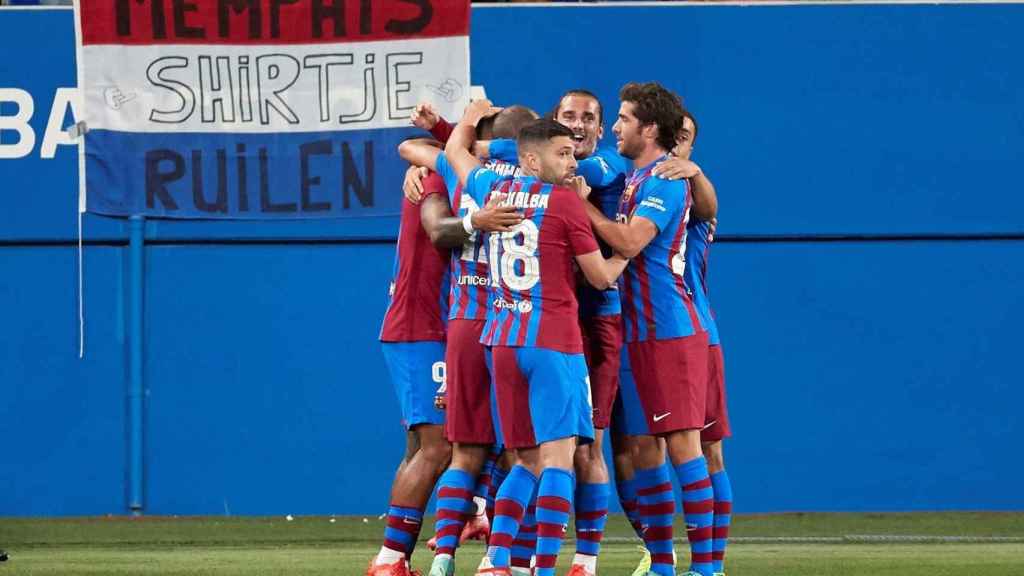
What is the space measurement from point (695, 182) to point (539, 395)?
1267 millimetres

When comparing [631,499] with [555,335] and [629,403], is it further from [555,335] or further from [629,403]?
[555,335]

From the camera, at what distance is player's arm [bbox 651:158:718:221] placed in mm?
6781

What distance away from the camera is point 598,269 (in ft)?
20.8

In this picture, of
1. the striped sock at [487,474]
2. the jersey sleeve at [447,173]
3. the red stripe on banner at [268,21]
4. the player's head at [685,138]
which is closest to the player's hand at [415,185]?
the jersey sleeve at [447,173]

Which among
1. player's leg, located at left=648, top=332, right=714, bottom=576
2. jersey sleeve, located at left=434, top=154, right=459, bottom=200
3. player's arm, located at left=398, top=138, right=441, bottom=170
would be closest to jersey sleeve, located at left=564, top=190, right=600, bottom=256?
jersey sleeve, located at left=434, top=154, right=459, bottom=200

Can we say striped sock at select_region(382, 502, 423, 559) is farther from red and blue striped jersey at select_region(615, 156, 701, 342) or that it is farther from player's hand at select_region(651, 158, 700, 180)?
player's hand at select_region(651, 158, 700, 180)

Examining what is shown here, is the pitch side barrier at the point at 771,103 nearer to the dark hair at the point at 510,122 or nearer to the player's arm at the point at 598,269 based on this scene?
the dark hair at the point at 510,122

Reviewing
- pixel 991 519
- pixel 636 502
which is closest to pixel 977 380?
pixel 991 519

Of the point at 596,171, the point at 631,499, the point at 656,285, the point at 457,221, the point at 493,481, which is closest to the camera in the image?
the point at 457,221

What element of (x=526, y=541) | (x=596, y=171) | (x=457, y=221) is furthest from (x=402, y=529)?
(x=596, y=171)

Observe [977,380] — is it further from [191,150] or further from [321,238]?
[191,150]

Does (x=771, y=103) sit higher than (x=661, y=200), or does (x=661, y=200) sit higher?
(x=771, y=103)

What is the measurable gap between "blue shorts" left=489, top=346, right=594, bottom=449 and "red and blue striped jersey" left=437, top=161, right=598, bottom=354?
45 millimetres

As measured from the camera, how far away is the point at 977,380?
36.2ft
